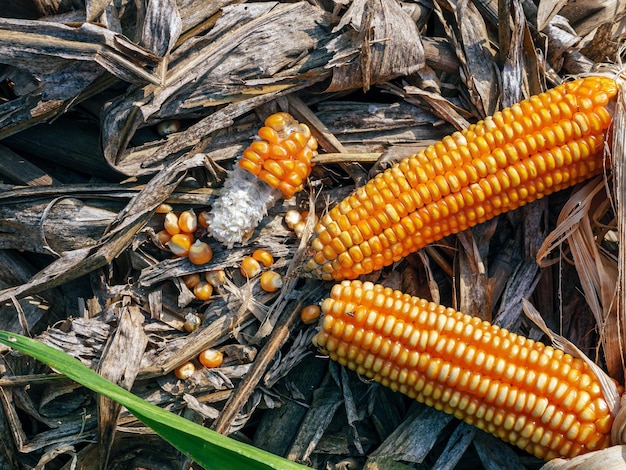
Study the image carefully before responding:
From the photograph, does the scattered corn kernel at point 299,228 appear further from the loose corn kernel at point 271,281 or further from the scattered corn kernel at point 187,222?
the scattered corn kernel at point 187,222

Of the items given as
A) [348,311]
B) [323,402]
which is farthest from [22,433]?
[348,311]

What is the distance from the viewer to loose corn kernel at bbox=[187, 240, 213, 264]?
3.56 meters

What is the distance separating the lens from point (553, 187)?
3.31m

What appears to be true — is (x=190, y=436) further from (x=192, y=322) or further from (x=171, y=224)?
(x=171, y=224)

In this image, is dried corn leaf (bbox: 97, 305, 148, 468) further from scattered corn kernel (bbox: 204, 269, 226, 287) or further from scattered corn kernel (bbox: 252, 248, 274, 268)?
scattered corn kernel (bbox: 252, 248, 274, 268)

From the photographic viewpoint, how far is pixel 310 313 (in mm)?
3486

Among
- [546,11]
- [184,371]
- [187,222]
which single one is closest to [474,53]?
[546,11]

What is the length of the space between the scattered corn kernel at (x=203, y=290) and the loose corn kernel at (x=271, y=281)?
340 millimetres

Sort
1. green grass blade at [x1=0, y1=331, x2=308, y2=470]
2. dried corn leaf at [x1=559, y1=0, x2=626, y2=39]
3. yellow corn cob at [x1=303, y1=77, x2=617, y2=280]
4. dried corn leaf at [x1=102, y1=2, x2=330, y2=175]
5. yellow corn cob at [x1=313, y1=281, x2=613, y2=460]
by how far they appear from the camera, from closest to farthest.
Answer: green grass blade at [x1=0, y1=331, x2=308, y2=470]
yellow corn cob at [x1=313, y1=281, x2=613, y2=460]
yellow corn cob at [x1=303, y1=77, x2=617, y2=280]
dried corn leaf at [x1=102, y1=2, x2=330, y2=175]
dried corn leaf at [x1=559, y1=0, x2=626, y2=39]

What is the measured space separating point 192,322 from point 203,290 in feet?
0.68

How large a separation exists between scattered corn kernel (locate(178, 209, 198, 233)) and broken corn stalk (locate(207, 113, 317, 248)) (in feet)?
0.40

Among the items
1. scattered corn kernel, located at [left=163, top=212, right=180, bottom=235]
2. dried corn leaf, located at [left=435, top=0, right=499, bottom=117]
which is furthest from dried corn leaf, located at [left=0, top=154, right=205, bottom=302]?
dried corn leaf, located at [left=435, top=0, right=499, bottom=117]

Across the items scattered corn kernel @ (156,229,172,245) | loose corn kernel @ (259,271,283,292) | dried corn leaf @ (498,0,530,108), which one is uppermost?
dried corn leaf @ (498,0,530,108)

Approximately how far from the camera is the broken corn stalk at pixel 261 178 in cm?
343
